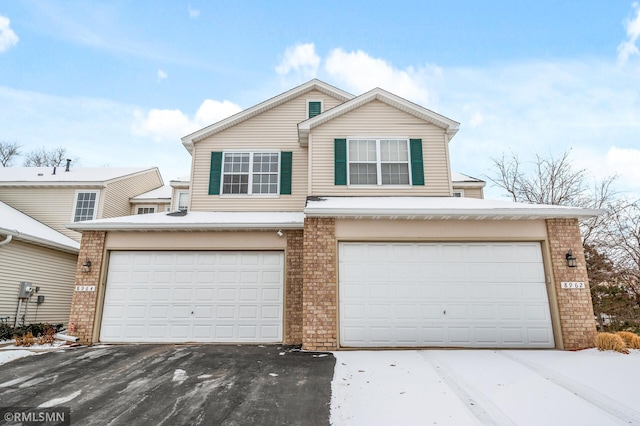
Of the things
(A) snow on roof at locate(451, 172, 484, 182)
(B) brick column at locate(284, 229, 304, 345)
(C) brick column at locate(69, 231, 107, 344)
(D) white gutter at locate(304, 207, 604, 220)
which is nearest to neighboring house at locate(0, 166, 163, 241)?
(C) brick column at locate(69, 231, 107, 344)

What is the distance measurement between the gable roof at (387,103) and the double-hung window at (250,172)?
1604mm

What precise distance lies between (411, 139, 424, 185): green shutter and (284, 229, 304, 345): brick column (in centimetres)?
368

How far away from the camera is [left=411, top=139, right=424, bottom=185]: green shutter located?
372 inches

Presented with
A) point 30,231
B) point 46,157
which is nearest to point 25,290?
point 30,231

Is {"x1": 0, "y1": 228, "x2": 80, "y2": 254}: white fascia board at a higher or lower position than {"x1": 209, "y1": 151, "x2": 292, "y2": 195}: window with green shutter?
lower

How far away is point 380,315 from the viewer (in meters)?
7.22

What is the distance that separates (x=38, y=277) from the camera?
11.3 m

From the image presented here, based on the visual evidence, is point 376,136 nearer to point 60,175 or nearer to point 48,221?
point 48,221

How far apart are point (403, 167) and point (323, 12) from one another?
7580 millimetres

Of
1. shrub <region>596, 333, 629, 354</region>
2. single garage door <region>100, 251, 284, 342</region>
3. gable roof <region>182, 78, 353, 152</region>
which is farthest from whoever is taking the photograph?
gable roof <region>182, 78, 353, 152</region>

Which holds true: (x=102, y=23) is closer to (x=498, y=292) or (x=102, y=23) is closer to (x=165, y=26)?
(x=165, y=26)

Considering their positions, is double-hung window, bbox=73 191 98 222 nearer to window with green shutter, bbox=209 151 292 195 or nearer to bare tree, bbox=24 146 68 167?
window with green shutter, bbox=209 151 292 195

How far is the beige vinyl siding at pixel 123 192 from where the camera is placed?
1457 centimetres

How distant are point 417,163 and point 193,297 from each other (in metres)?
7.25
